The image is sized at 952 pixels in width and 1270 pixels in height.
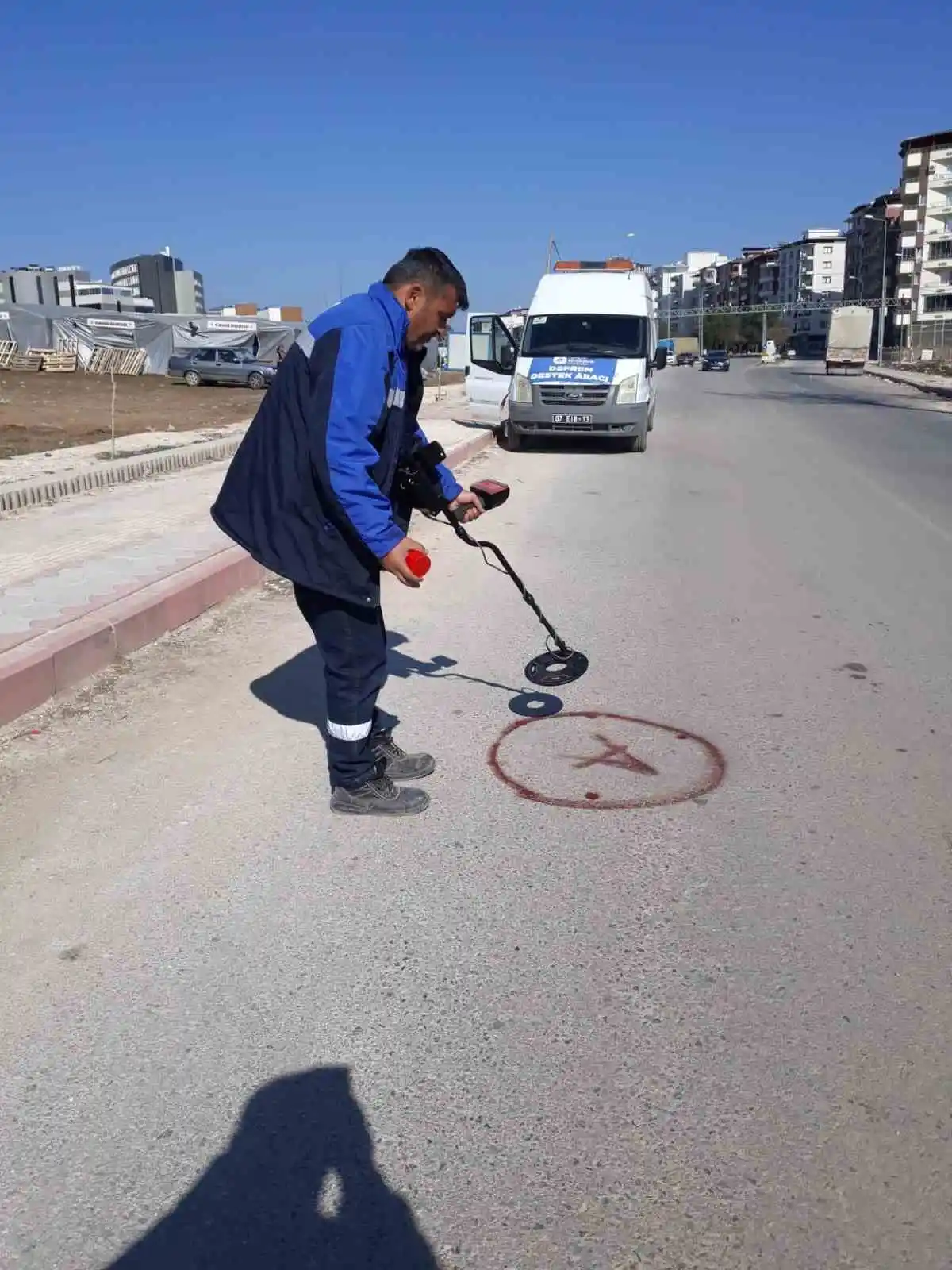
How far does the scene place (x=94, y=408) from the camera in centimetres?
2659

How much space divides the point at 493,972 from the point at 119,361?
4585cm

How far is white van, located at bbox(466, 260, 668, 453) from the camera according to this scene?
15.9 meters

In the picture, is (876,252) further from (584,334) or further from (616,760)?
(616,760)

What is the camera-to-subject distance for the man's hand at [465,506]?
4133 millimetres

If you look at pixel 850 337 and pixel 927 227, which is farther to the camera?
pixel 927 227

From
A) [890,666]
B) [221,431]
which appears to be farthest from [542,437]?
[890,666]

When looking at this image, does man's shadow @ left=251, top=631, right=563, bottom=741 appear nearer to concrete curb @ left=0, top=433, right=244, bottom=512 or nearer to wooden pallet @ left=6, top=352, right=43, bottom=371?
concrete curb @ left=0, top=433, right=244, bottom=512

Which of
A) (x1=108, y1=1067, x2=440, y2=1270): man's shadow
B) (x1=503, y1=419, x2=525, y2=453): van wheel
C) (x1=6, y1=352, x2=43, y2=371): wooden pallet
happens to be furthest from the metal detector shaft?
(x1=6, y1=352, x2=43, y2=371): wooden pallet

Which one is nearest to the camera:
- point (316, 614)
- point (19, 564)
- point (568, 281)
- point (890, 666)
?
point (316, 614)

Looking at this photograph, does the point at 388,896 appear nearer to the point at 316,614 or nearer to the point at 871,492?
the point at 316,614

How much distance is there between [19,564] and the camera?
7.34 meters

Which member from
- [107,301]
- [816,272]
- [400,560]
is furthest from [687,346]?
[400,560]

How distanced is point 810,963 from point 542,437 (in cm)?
1677

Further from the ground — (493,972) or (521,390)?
(521,390)
